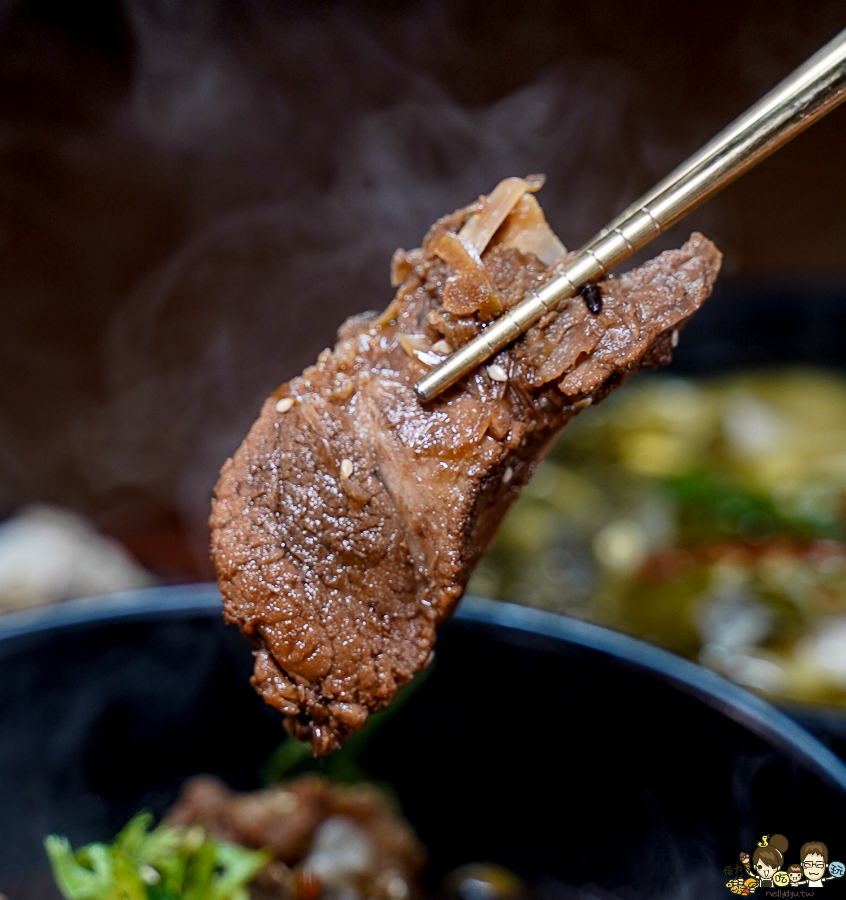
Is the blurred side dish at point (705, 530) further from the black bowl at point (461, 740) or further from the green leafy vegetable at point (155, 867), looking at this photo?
the green leafy vegetable at point (155, 867)

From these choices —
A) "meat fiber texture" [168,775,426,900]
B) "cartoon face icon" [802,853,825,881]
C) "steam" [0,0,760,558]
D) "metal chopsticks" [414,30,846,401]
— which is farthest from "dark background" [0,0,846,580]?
Answer: "cartoon face icon" [802,853,825,881]

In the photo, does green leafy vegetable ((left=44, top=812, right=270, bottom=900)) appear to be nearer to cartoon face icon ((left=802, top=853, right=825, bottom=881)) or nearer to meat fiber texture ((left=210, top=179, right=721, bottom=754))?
meat fiber texture ((left=210, top=179, right=721, bottom=754))

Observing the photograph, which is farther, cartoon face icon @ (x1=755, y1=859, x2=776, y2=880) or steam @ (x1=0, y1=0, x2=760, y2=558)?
steam @ (x1=0, y1=0, x2=760, y2=558)

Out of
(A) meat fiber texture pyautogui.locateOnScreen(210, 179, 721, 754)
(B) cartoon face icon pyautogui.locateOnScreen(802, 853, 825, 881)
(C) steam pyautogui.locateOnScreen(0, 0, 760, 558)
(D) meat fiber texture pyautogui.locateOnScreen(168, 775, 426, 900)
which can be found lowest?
(B) cartoon face icon pyautogui.locateOnScreen(802, 853, 825, 881)

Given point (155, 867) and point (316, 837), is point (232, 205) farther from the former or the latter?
point (155, 867)

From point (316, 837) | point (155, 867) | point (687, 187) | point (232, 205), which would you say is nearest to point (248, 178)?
point (232, 205)

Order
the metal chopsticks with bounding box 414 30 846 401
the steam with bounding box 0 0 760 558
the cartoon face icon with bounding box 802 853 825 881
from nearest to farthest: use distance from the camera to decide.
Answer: the metal chopsticks with bounding box 414 30 846 401 < the cartoon face icon with bounding box 802 853 825 881 < the steam with bounding box 0 0 760 558
